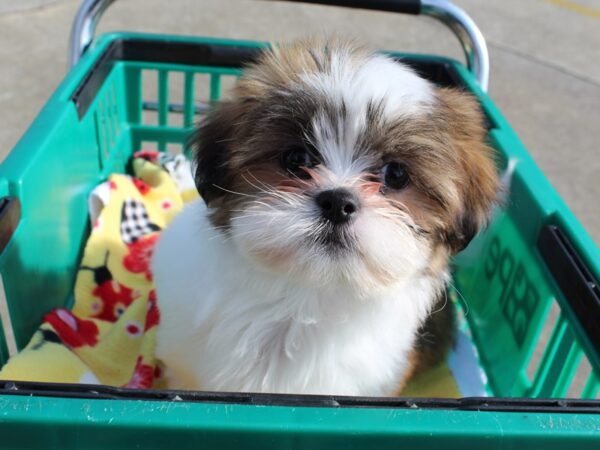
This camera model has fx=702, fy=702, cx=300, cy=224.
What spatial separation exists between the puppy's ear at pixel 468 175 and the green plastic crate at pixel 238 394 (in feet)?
0.86

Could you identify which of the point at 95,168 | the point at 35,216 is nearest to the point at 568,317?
the point at 35,216

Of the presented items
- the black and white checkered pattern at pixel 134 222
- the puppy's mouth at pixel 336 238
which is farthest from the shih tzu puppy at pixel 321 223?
the black and white checkered pattern at pixel 134 222

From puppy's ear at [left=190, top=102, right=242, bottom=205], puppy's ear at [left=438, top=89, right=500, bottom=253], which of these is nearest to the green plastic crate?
puppy's ear at [left=438, top=89, right=500, bottom=253]

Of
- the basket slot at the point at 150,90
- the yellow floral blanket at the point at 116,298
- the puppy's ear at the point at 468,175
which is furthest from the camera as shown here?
the basket slot at the point at 150,90

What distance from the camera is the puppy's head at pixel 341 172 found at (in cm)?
141

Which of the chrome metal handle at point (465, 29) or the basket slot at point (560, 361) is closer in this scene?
the basket slot at point (560, 361)

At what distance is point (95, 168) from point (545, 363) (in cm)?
164

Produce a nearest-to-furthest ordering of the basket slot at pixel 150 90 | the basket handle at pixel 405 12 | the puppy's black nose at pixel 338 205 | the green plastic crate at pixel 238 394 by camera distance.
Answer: the green plastic crate at pixel 238 394 → the puppy's black nose at pixel 338 205 → the basket handle at pixel 405 12 → the basket slot at pixel 150 90

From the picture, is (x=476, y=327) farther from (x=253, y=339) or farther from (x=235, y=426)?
(x=235, y=426)

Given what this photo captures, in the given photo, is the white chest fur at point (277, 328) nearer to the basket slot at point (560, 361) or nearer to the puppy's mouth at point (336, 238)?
the puppy's mouth at point (336, 238)

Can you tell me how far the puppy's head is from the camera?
4.62 ft

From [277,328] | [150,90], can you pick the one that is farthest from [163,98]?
[150,90]

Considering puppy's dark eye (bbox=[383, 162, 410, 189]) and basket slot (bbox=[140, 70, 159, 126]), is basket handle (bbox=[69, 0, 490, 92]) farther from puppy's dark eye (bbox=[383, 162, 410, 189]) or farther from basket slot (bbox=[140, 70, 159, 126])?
basket slot (bbox=[140, 70, 159, 126])

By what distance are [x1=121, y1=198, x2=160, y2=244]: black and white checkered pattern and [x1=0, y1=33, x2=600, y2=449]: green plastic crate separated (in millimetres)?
148
